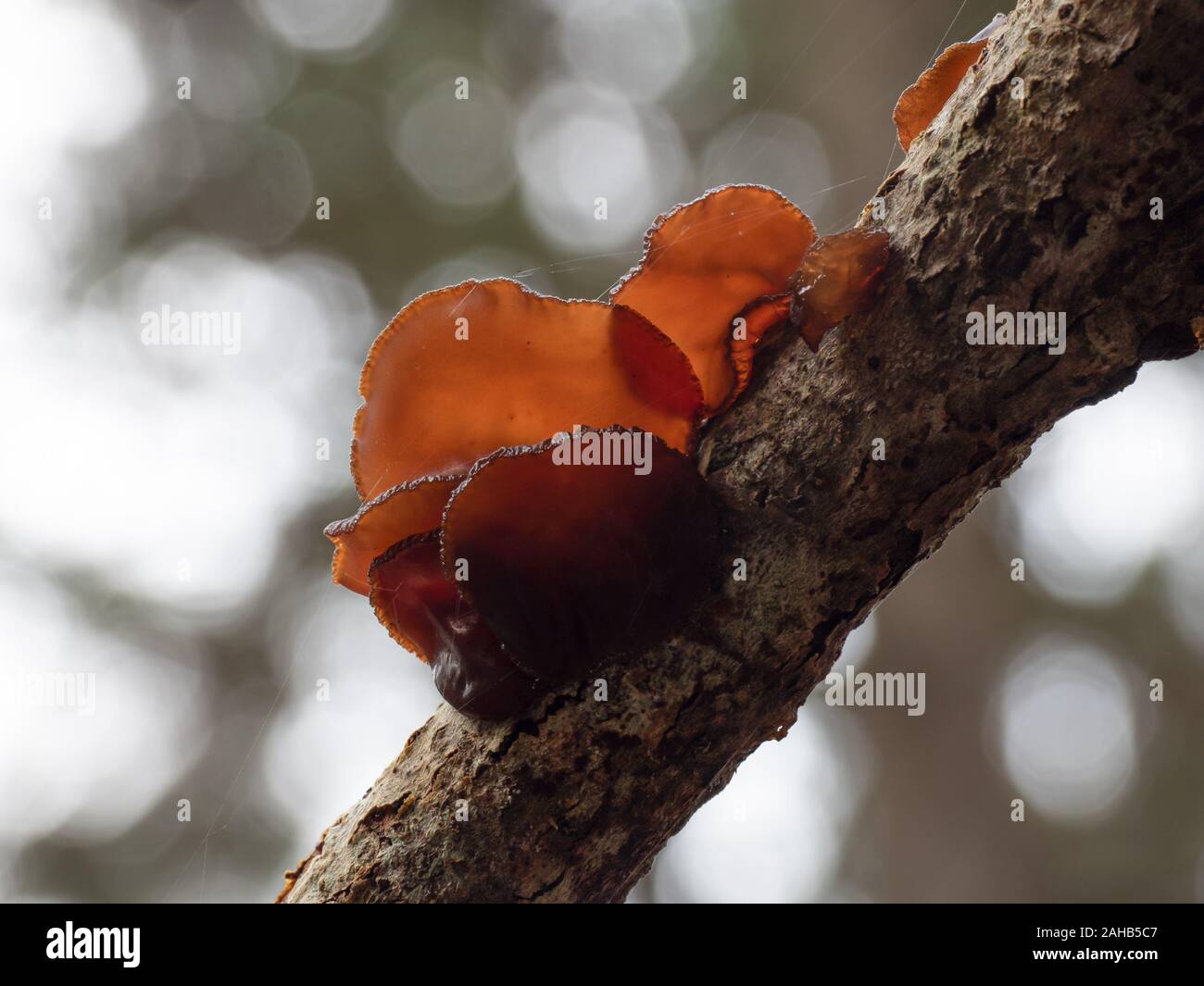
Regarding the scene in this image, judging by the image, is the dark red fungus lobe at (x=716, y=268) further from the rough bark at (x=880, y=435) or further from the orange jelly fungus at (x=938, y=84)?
the orange jelly fungus at (x=938, y=84)

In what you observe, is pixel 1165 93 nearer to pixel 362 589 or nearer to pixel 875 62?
pixel 362 589

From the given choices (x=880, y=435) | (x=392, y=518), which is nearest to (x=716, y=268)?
(x=880, y=435)

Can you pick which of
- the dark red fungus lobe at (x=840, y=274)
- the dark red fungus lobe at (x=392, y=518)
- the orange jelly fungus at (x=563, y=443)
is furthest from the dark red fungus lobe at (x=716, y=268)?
the dark red fungus lobe at (x=392, y=518)

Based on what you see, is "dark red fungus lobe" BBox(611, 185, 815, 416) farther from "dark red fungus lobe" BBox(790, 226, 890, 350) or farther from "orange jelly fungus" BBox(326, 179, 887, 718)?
"dark red fungus lobe" BBox(790, 226, 890, 350)

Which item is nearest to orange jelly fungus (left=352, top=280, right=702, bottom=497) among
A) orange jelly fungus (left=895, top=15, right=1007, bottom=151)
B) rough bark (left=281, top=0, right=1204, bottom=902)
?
rough bark (left=281, top=0, right=1204, bottom=902)

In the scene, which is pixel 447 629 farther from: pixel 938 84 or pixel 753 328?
pixel 938 84
